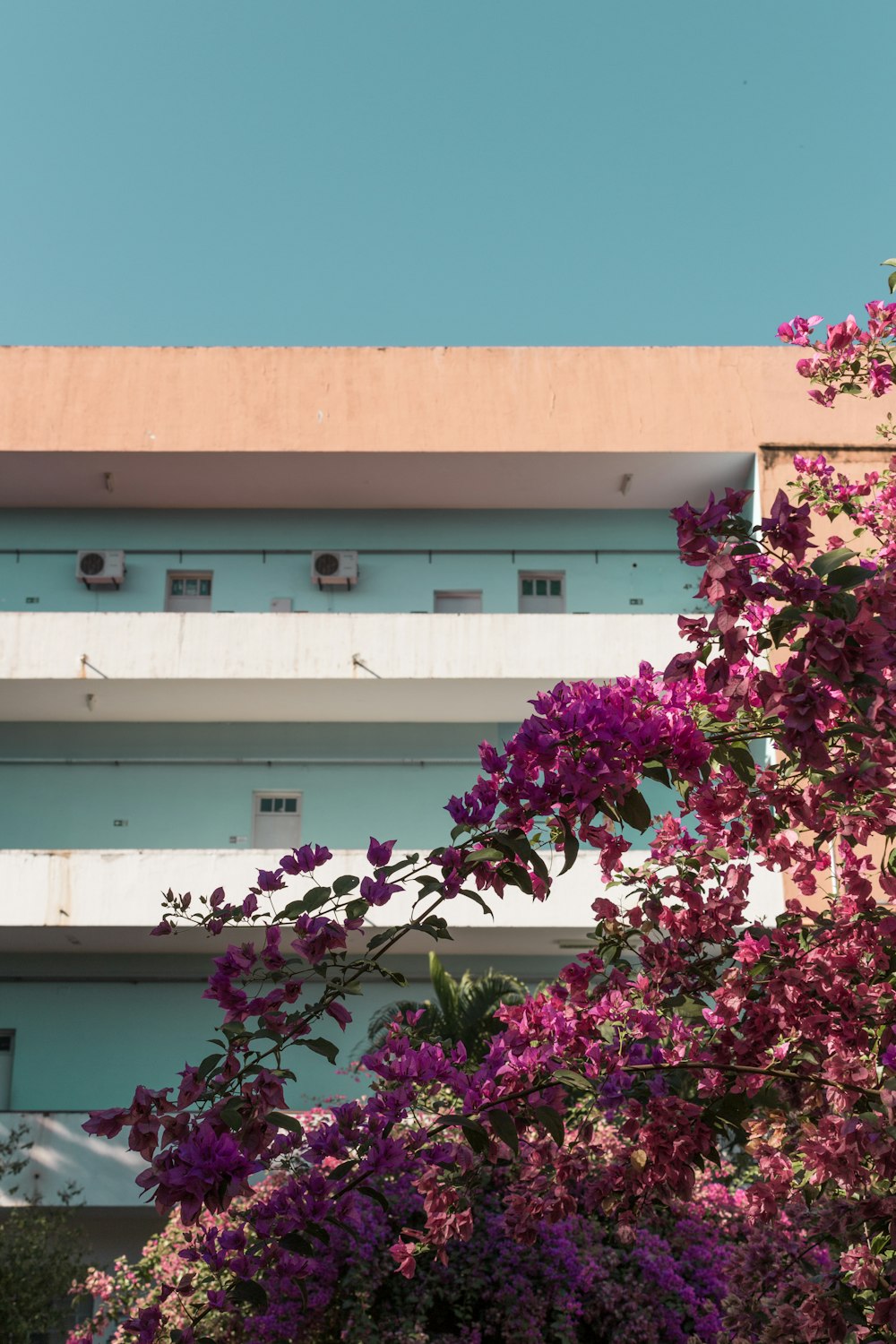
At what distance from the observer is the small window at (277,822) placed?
18.6 meters

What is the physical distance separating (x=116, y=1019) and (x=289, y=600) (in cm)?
648

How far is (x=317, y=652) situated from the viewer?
691 inches

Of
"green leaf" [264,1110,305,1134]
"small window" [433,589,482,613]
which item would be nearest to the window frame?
"small window" [433,589,482,613]

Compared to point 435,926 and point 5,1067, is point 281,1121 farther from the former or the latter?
point 5,1067

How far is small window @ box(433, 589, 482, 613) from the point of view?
1948cm

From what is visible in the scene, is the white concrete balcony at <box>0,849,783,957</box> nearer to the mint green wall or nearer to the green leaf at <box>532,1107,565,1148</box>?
the mint green wall

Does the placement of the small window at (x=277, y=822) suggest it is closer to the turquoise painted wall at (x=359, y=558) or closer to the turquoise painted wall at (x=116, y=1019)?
the turquoise painted wall at (x=116, y=1019)

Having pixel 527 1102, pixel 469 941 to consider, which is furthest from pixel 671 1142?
pixel 469 941

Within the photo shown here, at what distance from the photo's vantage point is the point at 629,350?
1909 cm

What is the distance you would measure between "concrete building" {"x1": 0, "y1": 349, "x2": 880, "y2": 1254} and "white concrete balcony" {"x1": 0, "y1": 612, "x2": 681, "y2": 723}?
0.13 feet

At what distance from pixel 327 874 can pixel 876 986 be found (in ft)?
40.8

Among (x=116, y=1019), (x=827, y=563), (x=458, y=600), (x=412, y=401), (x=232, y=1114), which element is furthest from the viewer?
(x=458, y=600)

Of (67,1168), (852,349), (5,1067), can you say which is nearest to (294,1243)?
(852,349)

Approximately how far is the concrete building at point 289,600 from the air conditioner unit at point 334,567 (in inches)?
1.7
